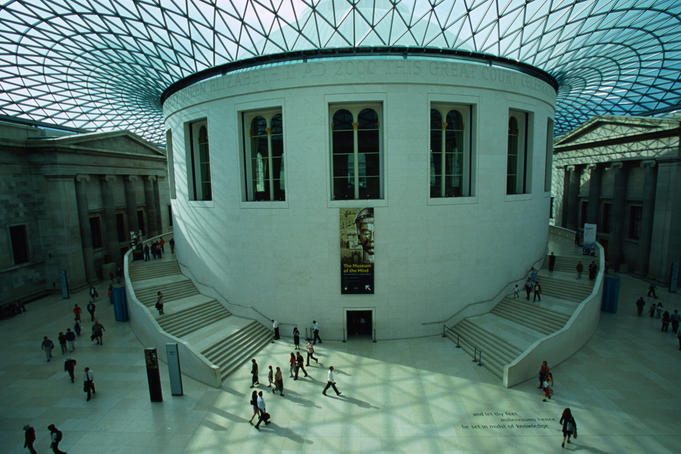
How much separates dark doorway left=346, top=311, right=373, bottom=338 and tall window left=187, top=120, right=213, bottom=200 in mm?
12345

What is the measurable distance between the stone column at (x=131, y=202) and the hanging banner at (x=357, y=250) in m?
28.6

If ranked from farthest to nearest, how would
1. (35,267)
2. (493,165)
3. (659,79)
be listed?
(659,79), (35,267), (493,165)

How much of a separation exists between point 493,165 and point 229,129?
51.1 ft

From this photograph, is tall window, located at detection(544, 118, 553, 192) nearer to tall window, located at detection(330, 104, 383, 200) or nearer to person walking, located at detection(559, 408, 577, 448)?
tall window, located at detection(330, 104, 383, 200)

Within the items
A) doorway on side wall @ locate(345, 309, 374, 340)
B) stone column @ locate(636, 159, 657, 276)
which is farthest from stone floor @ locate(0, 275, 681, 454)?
stone column @ locate(636, 159, 657, 276)

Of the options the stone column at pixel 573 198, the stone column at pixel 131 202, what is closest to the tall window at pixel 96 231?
the stone column at pixel 131 202

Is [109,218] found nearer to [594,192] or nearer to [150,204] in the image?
[150,204]

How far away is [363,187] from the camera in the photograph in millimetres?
19703

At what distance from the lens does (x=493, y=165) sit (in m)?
19.8

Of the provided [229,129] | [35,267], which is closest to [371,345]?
[229,129]

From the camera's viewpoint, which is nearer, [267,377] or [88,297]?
[267,377]

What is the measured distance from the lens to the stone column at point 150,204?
1540 inches

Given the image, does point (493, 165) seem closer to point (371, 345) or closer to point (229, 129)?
point (371, 345)

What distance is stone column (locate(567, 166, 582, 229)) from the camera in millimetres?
39938
